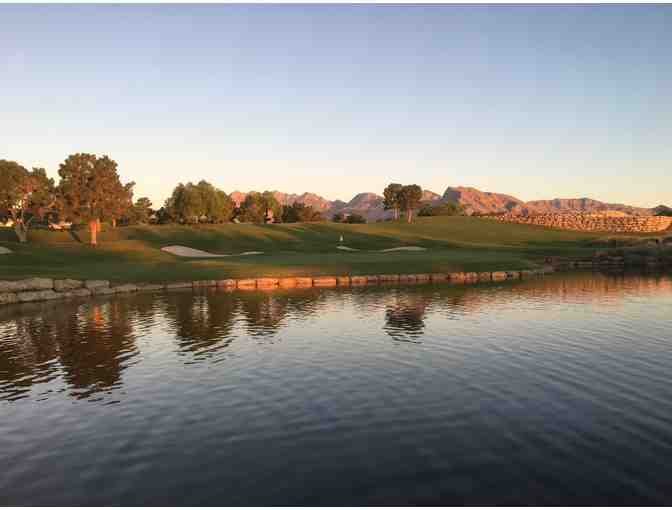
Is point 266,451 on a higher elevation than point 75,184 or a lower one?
lower

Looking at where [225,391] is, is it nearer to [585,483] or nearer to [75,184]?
[585,483]

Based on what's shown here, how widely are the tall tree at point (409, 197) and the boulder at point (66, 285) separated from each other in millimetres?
117264

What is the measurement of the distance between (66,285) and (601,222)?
130 meters

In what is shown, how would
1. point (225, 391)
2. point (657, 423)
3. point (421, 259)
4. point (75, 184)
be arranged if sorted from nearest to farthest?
point (657, 423) → point (225, 391) → point (421, 259) → point (75, 184)

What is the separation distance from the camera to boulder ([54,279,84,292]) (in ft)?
155

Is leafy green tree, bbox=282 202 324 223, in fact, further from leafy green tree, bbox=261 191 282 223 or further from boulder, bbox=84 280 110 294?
boulder, bbox=84 280 110 294

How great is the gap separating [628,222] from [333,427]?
138 metres

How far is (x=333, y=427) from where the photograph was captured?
49.6ft

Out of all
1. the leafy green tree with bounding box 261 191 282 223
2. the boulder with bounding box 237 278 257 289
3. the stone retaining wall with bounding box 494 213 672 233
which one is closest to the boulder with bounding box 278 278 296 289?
the boulder with bounding box 237 278 257 289

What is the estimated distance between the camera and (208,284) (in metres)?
52.9

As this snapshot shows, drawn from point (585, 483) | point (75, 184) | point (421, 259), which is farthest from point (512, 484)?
point (75, 184)

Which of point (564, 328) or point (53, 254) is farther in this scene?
point (53, 254)

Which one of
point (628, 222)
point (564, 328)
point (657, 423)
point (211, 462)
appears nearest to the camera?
point (211, 462)

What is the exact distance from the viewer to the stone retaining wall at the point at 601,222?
129250 millimetres
